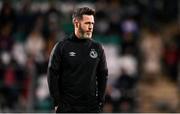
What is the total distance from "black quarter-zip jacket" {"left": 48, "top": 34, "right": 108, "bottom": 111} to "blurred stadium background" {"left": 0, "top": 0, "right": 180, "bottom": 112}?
5.90 metres

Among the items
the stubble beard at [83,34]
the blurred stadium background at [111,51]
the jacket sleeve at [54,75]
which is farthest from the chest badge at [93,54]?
the blurred stadium background at [111,51]

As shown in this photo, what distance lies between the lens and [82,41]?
6984mm

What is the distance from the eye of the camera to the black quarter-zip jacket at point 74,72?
6.88 metres

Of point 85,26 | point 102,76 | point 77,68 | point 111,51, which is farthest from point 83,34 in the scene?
point 111,51

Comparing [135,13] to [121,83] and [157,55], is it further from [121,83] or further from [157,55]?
[121,83]

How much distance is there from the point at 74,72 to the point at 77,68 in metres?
0.06

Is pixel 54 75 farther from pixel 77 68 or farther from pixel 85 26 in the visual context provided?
pixel 85 26

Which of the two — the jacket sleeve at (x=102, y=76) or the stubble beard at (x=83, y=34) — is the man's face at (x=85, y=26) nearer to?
the stubble beard at (x=83, y=34)

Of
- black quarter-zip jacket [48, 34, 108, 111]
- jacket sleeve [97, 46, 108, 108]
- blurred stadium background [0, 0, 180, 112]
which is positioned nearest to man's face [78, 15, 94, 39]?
black quarter-zip jacket [48, 34, 108, 111]

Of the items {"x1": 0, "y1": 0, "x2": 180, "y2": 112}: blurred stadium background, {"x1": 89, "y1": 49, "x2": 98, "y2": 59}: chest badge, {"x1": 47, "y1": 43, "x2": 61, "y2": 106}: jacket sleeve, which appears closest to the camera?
{"x1": 47, "y1": 43, "x2": 61, "y2": 106}: jacket sleeve

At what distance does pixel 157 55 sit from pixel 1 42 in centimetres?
408

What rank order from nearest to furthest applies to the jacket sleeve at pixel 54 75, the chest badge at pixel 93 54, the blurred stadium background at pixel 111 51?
the jacket sleeve at pixel 54 75 → the chest badge at pixel 93 54 → the blurred stadium background at pixel 111 51

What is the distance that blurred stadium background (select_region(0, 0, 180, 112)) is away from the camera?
1321cm

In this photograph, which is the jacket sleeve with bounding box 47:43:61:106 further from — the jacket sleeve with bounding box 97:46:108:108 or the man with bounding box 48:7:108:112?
the jacket sleeve with bounding box 97:46:108:108
